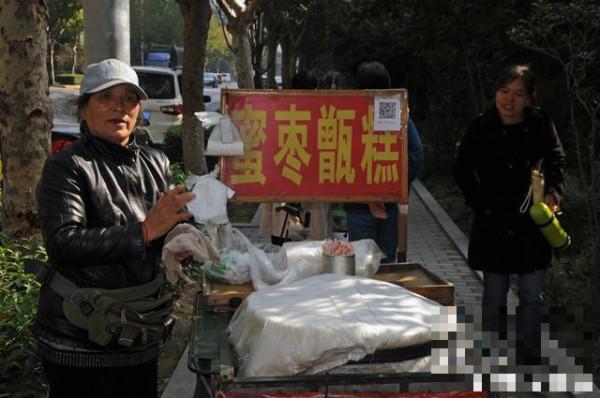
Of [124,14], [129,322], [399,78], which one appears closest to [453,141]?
[399,78]

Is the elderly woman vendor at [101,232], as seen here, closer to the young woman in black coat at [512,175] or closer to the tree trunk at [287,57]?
the young woman in black coat at [512,175]

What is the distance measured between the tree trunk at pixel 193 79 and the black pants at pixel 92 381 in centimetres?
809

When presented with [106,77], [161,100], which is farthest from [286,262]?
[161,100]

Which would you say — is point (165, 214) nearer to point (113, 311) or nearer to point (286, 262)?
point (113, 311)

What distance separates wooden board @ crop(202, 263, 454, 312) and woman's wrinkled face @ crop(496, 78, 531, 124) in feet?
3.96

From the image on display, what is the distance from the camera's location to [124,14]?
6473mm

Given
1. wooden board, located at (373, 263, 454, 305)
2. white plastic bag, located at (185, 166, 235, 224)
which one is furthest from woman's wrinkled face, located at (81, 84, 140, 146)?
wooden board, located at (373, 263, 454, 305)

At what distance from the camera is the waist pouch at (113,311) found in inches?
96.4

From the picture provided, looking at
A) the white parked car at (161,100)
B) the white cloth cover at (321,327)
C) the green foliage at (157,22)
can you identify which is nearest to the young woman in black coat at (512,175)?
the white cloth cover at (321,327)

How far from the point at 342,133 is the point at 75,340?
93.4 inches

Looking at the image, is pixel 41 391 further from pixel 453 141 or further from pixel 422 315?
pixel 453 141

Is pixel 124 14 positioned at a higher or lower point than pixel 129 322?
higher

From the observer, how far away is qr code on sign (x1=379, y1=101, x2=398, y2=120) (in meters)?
4.39

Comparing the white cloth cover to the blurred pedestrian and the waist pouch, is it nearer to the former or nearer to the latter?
the waist pouch
